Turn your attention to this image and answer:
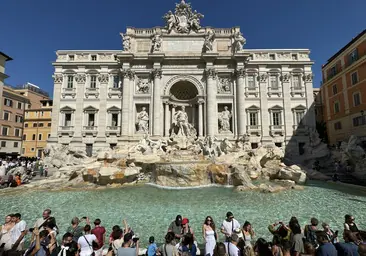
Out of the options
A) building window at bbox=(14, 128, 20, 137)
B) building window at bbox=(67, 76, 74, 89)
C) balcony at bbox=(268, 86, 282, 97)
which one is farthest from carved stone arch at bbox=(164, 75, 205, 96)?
building window at bbox=(14, 128, 20, 137)

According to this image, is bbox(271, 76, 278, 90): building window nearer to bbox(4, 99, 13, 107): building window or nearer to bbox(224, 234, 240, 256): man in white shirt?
bbox(224, 234, 240, 256): man in white shirt

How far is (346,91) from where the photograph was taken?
2594 cm

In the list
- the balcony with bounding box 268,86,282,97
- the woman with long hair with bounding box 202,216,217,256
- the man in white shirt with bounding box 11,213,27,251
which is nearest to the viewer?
the man in white shirt with bounding box 11,213,27,251

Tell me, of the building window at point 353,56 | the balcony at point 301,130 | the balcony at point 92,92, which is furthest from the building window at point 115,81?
the building window at point 353,56

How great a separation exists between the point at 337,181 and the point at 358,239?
1356 centimetres

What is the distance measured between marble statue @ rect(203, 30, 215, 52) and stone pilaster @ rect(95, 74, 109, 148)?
43.1 ft

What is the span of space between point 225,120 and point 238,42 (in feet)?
32.1

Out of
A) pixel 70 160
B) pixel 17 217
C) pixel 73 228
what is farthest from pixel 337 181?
pixel 70 160

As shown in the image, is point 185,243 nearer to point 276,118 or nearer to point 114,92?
point 114,92

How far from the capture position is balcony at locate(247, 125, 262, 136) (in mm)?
25141

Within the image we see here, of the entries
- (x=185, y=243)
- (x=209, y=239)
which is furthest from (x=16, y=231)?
(x=209, y=239)

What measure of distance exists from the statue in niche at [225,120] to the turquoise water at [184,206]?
13.1 meters

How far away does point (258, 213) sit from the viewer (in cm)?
816

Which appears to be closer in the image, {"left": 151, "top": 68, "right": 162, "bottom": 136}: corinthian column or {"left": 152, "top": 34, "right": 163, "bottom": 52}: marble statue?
{"left": 151, "top": 68, "right": 162, "bottom": 136}: corinthian column
